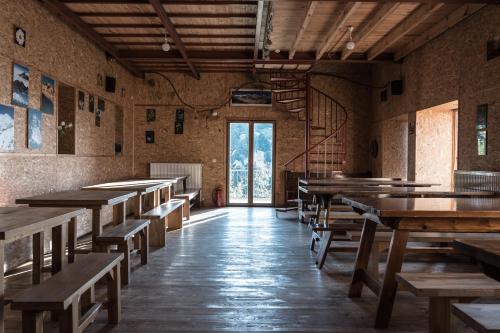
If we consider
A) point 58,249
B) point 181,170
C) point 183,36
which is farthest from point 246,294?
point 181,170

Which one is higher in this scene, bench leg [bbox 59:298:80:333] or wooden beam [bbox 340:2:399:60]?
wooden beam [bbox 340:2:399:60]

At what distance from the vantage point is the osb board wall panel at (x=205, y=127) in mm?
10406

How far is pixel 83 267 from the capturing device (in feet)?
8.43

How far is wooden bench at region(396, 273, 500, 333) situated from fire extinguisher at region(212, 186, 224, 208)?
27.1ft

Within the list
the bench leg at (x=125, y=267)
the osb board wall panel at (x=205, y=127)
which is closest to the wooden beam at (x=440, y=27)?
the osb board wall panel at (x=205, y=127)

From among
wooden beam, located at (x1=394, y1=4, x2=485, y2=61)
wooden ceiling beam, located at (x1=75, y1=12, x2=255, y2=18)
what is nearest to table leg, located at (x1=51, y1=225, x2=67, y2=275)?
wooden ceiling beam, located at (x1=75, y1=12, x2=255, y2=18)

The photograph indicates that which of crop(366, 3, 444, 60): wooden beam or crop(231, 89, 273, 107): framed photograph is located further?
crop(231, 89, 273, 107): framed photograph

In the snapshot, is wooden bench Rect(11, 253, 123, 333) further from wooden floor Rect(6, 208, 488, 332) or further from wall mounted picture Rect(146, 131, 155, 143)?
wall mounted picture Rect(146, 131, 155, 143)

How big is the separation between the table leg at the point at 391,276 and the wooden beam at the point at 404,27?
4451 millimetres

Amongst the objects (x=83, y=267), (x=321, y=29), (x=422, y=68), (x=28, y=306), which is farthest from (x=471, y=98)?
(x=28, y=306)

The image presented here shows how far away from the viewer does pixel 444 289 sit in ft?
6.44

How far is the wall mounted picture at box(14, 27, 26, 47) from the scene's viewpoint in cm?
471

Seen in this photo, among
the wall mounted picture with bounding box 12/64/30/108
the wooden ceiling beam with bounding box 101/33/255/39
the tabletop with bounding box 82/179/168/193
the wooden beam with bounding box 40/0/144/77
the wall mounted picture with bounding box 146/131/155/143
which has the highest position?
the wooden ceiling beam with bounding box 101/33/255/39

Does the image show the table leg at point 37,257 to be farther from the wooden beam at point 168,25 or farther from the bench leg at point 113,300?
the wooden beam at point 168,25
